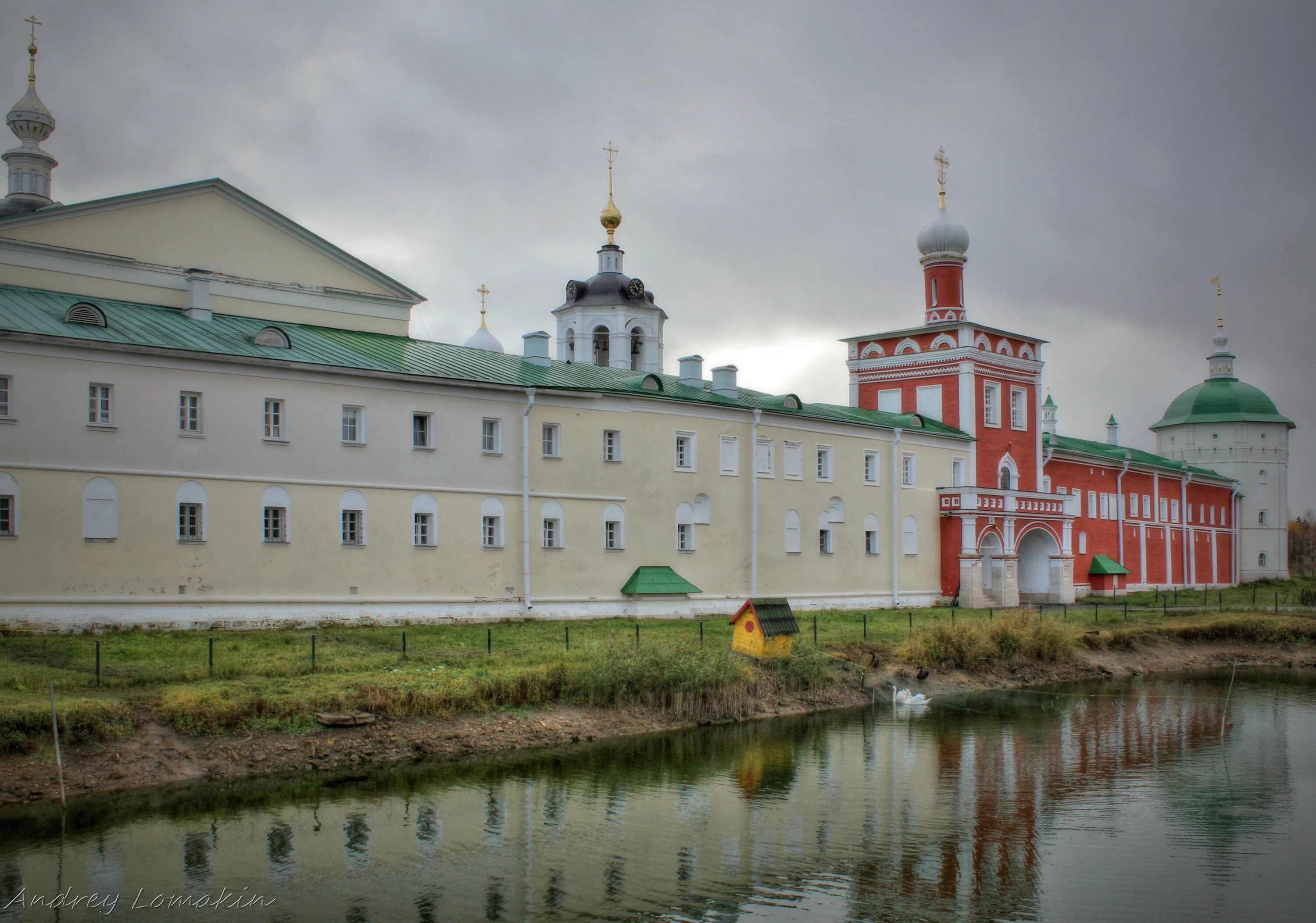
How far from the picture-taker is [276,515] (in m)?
29.7

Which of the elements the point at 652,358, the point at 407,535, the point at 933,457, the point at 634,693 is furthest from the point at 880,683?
the point at 652,358

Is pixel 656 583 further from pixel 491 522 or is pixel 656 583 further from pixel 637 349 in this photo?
pixel 637 349

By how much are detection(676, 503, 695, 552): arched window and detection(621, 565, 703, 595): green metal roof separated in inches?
46.5

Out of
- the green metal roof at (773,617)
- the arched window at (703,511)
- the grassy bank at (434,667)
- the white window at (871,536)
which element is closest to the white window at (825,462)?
the white window at (871,536)

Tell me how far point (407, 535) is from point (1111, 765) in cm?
1869

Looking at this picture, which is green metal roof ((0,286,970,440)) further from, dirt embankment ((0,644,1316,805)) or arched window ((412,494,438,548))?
dirt embankment ((0,644,1316,805))

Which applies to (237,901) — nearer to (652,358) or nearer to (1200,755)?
(1200,755)

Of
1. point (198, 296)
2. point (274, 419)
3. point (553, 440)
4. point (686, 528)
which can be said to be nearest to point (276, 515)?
point (274, 419)

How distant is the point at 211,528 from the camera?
28.5 metres

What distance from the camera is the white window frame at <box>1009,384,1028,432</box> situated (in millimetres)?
53062

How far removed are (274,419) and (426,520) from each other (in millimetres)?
4963

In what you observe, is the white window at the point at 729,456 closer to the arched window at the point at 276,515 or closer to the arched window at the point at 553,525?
the arched window at the point at 553,525

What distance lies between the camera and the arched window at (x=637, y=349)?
53.8 metres

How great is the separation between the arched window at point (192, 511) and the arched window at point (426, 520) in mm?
5680
